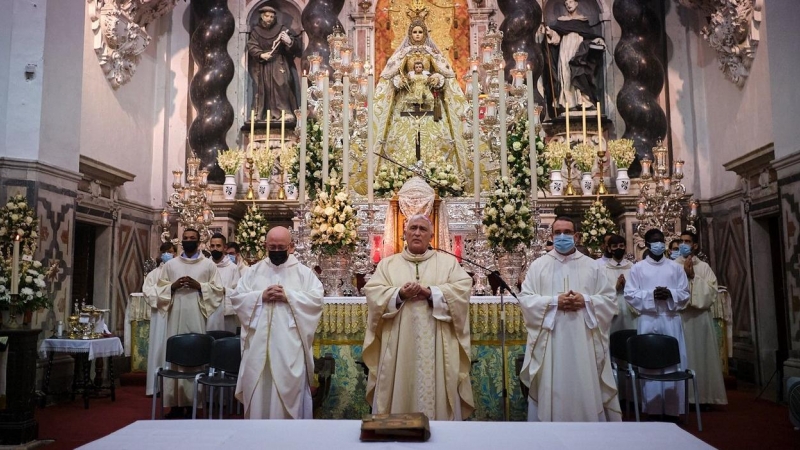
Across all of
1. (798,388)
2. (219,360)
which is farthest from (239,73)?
(798,388)

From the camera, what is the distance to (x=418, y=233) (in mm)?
5625

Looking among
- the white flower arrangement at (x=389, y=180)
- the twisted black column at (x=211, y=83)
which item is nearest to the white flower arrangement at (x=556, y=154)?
the white flower arrangement at (x=389, y=180)

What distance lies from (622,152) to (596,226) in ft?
7.68

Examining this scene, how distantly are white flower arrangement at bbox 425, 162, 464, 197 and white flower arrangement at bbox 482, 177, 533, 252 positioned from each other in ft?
5.38

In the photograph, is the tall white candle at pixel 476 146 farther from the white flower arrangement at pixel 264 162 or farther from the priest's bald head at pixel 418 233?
the white flower arrangement at pixel 264 162

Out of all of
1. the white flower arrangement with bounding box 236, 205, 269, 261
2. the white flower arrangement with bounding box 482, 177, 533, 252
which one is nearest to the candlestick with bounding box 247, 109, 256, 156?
the white flower arrangement with bounding box 236, 205, 269, 261

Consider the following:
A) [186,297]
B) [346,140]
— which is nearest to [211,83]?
[186,297]

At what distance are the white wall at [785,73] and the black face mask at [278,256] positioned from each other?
6496mm

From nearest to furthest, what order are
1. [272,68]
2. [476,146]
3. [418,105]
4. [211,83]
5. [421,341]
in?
[421,341]
[476,146]
[418,105]
[211,83]
[272,68]

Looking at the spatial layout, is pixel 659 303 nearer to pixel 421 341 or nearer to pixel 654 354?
pixel 654 354

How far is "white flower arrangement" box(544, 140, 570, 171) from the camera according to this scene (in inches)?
466

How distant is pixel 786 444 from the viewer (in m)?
6.27

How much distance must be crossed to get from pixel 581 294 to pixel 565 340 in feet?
1.38

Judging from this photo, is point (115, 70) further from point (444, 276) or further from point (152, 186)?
point (444, 276)
